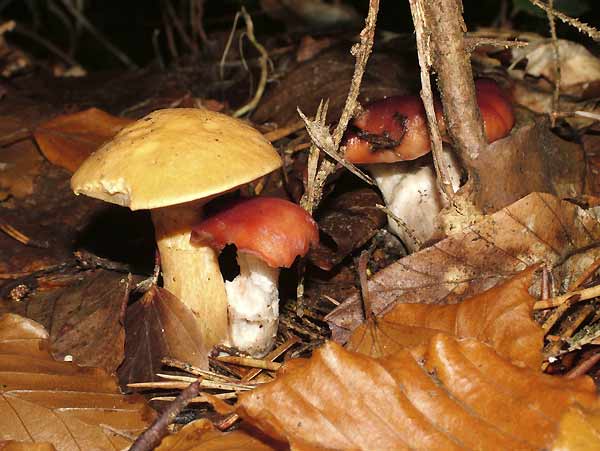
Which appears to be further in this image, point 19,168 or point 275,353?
point 19,168

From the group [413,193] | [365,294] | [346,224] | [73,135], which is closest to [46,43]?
[73,135]

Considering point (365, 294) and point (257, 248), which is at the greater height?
point (257, 248)

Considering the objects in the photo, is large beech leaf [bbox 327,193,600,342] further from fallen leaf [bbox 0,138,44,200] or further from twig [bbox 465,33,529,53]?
fallen leaf [bbox 0,138,44,200]

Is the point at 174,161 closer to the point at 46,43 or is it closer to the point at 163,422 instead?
the point at 163,422

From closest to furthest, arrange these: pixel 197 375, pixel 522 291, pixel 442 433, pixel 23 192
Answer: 1. pixel 442 433
2. pixel 522 291
3. pixel 197 375
4. pixel 23 192

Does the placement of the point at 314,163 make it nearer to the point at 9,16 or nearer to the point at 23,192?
the point at 23,192

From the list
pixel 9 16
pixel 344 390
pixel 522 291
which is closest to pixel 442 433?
pixel 344 390

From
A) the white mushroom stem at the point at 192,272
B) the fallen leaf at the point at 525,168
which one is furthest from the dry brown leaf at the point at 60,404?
the fallen leaf at the point at 525,168
